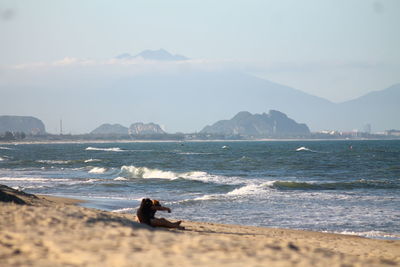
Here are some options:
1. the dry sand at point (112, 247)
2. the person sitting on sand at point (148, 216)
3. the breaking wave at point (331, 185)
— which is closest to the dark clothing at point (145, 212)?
the person sitting on sand at point (148, 216)

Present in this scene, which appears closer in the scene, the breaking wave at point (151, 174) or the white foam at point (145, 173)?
the breaking wave at point (151, 174)

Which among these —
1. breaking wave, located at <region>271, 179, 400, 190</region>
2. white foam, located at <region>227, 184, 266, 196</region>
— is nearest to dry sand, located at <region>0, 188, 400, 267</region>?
A: white foam, located at <region>227, 184, 266, 196</region>

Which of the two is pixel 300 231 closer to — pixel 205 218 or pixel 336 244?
pixel 336 244

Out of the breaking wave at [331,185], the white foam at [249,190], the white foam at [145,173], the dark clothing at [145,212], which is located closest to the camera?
the dark clothing at [145,212]

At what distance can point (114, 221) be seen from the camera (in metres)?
11.1

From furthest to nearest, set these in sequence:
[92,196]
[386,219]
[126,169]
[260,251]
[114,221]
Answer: [126,169], [92,196], [386,219], [114,221], [260,251]

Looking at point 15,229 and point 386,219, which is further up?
point 15,229

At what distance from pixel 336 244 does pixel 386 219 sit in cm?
582

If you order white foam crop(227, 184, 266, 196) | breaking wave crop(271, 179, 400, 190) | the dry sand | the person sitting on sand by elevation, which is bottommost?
breaking wave crop(271, 179, 400, 190)

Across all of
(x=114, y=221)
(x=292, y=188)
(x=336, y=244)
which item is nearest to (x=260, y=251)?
(x=114, y=221)

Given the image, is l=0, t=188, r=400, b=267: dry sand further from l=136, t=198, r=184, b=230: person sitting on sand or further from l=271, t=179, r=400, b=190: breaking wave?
l=271, t=179, r=400, b=190: breaking wave

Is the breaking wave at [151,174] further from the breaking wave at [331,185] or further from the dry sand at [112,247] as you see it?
the dry sand at [112,247]

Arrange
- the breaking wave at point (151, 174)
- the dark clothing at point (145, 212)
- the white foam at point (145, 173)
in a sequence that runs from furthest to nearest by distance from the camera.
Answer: the white foam at point (145, 173)
the breaking wave at point (151, 174)
the dark clothing at point (145, 212)

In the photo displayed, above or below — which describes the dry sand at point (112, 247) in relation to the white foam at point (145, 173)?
above
